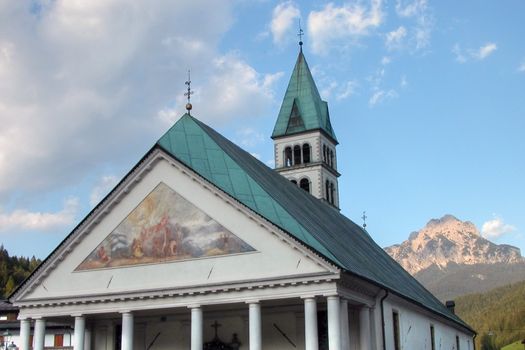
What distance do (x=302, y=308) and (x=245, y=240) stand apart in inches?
180

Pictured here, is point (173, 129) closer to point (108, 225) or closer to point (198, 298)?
point (108, 225)

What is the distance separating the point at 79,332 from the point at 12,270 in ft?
323

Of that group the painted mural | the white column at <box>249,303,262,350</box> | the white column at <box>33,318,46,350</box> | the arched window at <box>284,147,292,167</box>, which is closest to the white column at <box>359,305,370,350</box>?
the white column at <box>249,303,262,350</box>

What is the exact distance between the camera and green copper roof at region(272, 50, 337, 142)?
64438mm

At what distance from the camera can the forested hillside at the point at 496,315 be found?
132750 millimetres

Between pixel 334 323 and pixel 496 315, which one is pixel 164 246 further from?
pixel 496 315

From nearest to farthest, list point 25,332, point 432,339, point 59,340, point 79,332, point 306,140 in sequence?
point 79,332 → point 25,332 → point 432,339 → point 59,340 → point 306,140

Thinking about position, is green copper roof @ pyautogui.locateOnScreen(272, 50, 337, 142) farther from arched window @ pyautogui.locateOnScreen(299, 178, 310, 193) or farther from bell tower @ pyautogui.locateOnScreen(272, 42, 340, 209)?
arched window @ pyautogui.locateOnScreen(299, 178, 310, 193)

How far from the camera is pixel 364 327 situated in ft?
109

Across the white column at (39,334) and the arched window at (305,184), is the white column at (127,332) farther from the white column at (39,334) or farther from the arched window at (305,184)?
the arched window at (305,184)

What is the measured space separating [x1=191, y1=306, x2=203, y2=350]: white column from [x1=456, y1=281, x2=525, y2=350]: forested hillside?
295ft

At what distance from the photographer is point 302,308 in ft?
111

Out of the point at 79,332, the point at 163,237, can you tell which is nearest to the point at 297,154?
the point at 163,237

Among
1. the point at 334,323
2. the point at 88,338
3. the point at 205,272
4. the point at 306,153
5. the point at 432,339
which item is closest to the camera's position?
the point at 334,323
